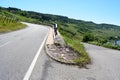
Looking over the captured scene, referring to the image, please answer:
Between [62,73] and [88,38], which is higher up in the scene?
[62,73]

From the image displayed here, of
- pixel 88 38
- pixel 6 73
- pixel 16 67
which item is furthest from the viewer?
pixel 88 38

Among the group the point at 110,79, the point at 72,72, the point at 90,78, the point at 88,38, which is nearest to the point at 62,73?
the point at 72,72

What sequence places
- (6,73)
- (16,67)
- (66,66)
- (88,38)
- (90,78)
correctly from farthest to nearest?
(88,38)
(66,66)
(16,67)
(90,78)
(6,73)

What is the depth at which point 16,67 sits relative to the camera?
8000mm

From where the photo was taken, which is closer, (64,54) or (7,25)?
(64,54)

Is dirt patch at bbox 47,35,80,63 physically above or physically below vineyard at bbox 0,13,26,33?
above

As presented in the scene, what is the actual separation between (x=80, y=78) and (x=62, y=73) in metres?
0.83

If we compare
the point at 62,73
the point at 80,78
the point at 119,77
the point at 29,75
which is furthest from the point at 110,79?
the point at 29,75

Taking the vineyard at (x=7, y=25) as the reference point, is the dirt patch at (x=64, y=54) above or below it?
above

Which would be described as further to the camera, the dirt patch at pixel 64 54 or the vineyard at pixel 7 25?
the vineyard at pixel 7 25

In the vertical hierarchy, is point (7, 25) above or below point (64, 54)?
below

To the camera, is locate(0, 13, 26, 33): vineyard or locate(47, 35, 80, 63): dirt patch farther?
locate(0, 13, 26, 33): vineyard

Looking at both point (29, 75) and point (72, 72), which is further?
point (72, 72)

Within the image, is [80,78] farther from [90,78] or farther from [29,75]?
[29,75]
